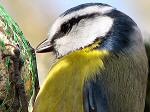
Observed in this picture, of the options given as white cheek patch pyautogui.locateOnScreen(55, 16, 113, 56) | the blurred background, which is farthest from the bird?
the blurred background

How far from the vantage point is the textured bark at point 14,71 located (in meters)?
1.17

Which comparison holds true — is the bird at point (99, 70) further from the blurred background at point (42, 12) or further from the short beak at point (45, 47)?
the blurred background at point (42, 12)

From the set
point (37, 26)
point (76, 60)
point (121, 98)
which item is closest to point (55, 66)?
point (76, 60)

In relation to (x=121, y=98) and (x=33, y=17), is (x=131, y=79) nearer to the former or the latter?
(x=121, y=98)

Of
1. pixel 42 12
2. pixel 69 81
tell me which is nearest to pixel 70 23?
pixel 69 81

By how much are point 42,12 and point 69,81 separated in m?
0.84

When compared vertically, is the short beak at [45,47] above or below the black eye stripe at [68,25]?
below

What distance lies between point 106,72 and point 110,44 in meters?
0.06

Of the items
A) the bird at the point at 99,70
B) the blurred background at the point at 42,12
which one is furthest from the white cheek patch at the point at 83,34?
the blurred background at the point at 42,12

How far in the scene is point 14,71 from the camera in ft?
3.87

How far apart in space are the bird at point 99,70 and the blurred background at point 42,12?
563mm

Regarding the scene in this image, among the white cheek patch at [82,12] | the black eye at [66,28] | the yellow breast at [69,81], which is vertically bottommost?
the yellow breast at [69,81]

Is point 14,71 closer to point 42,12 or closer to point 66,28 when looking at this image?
point 66,28

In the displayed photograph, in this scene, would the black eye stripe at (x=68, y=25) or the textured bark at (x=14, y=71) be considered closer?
the textured bark at (x=14, y=71)
